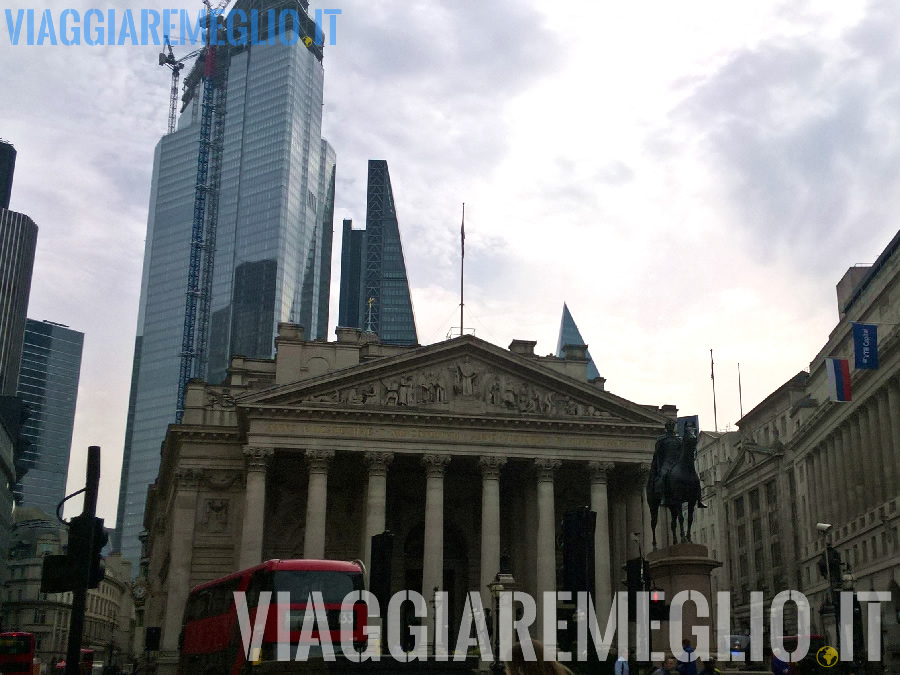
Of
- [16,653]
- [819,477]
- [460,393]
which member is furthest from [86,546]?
[819,477]

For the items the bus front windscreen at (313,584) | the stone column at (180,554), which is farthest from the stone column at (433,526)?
the bus front windscreen at (313,584)

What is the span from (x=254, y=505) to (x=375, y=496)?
6606mm

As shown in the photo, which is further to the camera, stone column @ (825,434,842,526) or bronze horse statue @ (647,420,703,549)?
stone column @ (825,434,842,526)

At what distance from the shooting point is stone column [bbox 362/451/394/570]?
55.1 meters

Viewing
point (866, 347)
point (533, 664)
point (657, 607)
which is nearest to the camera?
point (533, 664)

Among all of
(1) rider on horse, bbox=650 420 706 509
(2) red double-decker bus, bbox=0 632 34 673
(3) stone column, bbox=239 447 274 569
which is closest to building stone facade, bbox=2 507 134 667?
(3) stone column, bbox=239 447 274 569

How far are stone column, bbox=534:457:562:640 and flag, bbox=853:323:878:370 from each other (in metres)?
17.4

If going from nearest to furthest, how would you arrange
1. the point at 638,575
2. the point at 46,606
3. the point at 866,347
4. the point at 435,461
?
the point at 638,575 < the point at 866,347 < the point at 435,461 < the point at 46,606

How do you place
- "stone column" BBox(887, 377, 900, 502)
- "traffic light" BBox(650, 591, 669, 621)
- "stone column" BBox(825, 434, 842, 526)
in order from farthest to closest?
"stone column" BBox(825, 434, 842, 526) → "stone column" BBox(887, 377, 900, 502) → "traffic light" BBox(650, 591, 669, 621)

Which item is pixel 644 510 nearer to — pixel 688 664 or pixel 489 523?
pixel 489 523

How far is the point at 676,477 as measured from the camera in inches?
1099

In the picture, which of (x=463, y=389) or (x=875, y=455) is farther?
(x=463, y=389)

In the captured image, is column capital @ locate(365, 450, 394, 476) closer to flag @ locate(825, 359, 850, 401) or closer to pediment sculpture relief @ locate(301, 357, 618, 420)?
pediment sculpture relief @ locate(301, 357, 618, 420)

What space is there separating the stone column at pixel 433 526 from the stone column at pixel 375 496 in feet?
7.97
